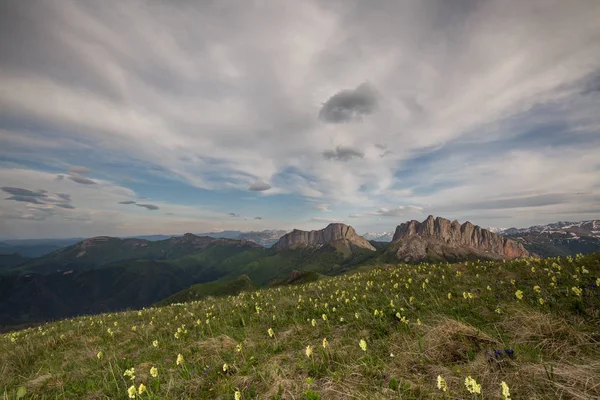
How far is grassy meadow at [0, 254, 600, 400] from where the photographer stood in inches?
164

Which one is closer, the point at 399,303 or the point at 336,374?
the point at 336,374

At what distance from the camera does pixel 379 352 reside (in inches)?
233

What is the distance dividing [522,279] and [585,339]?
210 inches

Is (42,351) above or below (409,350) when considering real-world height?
below

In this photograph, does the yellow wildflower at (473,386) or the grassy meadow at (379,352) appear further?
the grassy meadow at (379,352)

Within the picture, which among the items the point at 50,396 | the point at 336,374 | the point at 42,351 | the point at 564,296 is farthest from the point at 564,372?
the point at 42,351

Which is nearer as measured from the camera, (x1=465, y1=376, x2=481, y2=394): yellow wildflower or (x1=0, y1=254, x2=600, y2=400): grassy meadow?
(x1=465, y1=376, x2=481, y2=394): yellow wildflower

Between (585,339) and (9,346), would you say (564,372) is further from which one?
(9,346)

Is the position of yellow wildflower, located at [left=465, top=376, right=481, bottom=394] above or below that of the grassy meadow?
above

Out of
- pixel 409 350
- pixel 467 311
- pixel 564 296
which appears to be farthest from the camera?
pixel 467 311

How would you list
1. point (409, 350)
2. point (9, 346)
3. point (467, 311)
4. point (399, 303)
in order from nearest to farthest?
point (409, 350) → point (467, 311) → point (399, 303) → point (9, 346)

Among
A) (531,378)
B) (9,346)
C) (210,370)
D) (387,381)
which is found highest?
(531,378)

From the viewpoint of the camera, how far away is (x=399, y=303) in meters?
9.13

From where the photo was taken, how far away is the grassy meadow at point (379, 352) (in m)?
4.16
